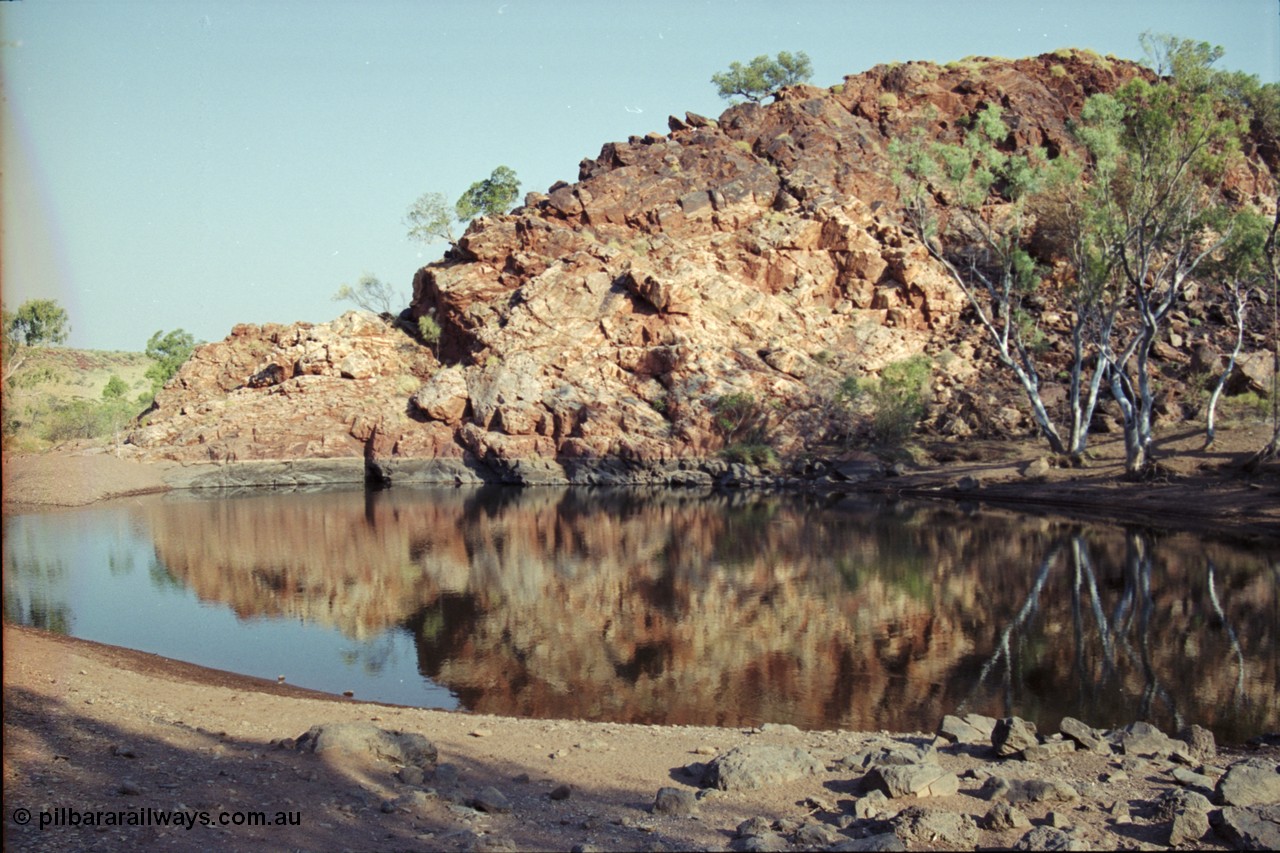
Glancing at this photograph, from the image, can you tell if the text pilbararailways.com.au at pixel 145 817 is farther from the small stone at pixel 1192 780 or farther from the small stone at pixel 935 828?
the small stone at pixel 1192 780

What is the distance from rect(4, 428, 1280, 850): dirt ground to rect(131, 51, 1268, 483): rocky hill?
37.7m

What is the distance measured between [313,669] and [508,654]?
3.18 meters

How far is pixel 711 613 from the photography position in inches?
768

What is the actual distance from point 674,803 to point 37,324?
47995 mm

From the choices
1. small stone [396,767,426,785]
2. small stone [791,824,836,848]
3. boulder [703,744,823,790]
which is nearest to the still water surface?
boulder [703,744,823,790]

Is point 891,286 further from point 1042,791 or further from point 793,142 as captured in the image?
point 1042,791

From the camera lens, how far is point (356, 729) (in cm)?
885

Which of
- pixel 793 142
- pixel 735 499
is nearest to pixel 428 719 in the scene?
pixel 735 499

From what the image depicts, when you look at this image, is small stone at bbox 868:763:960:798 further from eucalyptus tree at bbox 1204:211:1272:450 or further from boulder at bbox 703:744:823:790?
eucalyptus tree at bbox 1204:211:1272:450

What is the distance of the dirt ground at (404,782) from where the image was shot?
6.82 metres

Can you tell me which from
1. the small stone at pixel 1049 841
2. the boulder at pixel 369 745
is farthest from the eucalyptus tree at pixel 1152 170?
the boulder at pixel 369 745

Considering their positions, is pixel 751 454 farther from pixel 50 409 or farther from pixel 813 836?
pixel 50 409

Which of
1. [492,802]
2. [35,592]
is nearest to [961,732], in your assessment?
[492,802]

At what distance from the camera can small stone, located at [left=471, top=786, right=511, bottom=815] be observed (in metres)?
7.65
